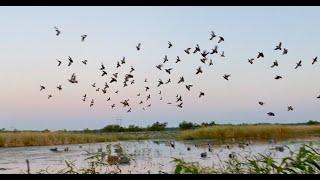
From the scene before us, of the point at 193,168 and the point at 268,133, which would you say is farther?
the point at 268,133

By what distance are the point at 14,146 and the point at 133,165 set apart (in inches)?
296

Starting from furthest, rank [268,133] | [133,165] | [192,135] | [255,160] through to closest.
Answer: [192,135], [268,133], [133,165], [255,160]

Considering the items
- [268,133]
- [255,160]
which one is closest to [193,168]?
[255,160]

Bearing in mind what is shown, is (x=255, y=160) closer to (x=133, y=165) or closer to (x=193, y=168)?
(x=193, y=168)

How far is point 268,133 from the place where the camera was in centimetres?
907

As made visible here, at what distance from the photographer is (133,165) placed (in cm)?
303
